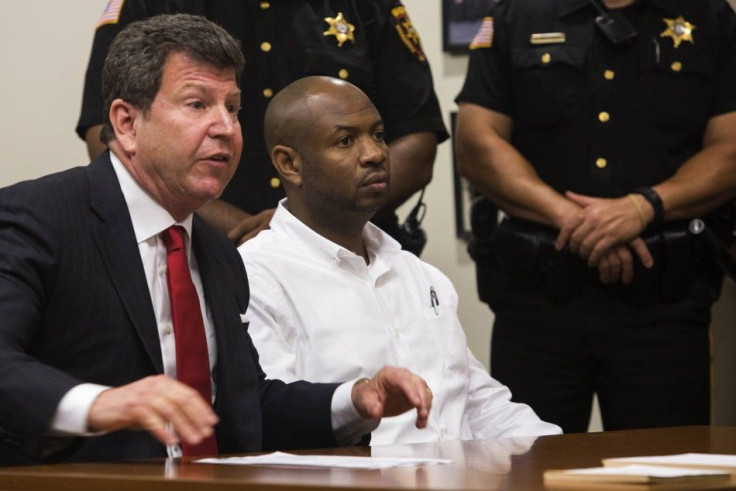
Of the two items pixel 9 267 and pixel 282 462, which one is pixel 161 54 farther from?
pixel 282 462

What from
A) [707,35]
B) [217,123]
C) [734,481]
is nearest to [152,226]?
[217,123]

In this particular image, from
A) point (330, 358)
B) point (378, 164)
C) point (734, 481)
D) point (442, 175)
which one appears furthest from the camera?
point (442, 175)

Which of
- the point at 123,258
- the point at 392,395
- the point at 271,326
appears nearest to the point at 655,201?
the point at 271,326

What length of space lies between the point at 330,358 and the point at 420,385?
667 mm

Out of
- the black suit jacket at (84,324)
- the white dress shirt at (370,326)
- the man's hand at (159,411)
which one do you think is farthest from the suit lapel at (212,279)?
the man's hand at (159,411)

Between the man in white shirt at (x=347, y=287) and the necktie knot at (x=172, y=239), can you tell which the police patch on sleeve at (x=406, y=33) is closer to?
the man in white shirt at (x=347, y=287)

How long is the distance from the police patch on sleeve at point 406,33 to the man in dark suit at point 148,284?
123 cm

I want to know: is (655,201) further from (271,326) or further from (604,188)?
(271,326)

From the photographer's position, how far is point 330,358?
2.67 m

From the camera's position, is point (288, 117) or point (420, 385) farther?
point (288, 117)

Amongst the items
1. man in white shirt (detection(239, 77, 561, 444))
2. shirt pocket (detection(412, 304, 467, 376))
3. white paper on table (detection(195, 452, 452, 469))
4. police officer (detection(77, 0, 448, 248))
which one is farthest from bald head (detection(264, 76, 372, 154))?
white paper on table (detection(195, 452, 452, 469))

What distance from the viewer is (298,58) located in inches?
135

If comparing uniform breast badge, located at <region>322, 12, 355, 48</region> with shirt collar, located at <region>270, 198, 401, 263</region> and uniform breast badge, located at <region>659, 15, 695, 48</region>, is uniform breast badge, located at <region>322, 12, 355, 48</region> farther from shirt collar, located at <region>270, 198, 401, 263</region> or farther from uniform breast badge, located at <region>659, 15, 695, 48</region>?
uniform breast badge, located at <region>659, 15, 695, 48</region>

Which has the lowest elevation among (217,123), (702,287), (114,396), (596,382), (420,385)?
(596,382)
